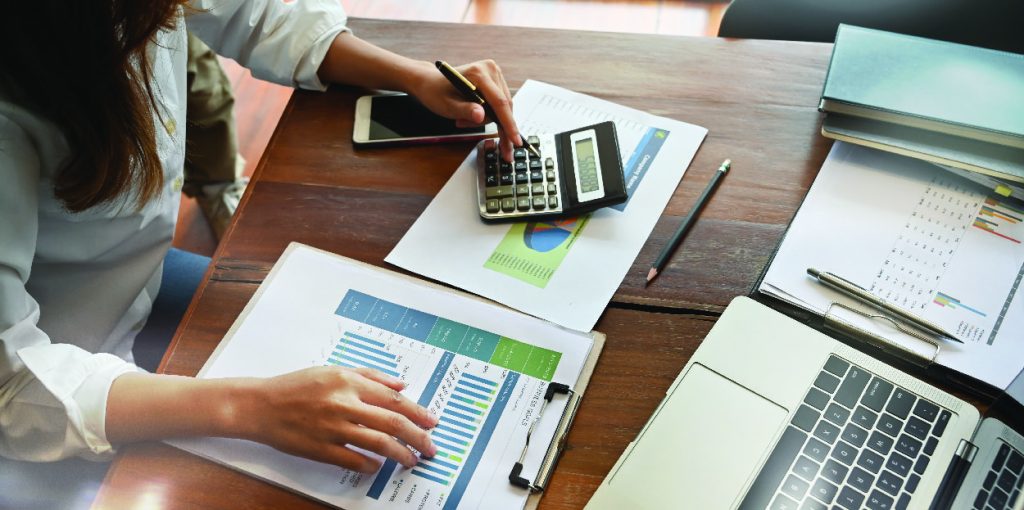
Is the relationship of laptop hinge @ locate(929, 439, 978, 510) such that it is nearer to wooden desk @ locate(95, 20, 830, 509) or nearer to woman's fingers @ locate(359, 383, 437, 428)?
wooden desk @ locate(95, 20, 830, 509)

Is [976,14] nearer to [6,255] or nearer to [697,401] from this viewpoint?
[697,401]

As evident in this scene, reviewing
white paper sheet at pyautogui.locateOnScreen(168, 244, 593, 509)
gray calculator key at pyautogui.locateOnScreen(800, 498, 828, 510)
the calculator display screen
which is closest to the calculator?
the calculator display screen

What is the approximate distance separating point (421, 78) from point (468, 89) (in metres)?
0.09

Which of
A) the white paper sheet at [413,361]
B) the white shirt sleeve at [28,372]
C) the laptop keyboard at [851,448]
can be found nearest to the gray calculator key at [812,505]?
the laptop keyboard at [851,448]

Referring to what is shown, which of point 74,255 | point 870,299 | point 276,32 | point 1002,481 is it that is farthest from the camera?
point 276,32

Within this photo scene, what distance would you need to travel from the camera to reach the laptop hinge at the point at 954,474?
569mm

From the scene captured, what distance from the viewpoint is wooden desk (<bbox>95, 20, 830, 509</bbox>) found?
2.08 ft

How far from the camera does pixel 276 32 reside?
934mm

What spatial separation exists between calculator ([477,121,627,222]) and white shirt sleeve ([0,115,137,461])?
41 cm

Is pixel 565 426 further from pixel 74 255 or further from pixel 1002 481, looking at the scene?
pixel 74 255

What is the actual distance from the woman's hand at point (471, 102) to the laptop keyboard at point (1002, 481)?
52 centimetres

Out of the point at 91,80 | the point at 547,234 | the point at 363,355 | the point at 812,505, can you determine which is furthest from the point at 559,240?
the point at 91,80

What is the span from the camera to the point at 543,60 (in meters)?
0.94

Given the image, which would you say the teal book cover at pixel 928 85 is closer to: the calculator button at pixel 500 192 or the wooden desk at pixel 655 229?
the wooden desk at pixel 655 229
